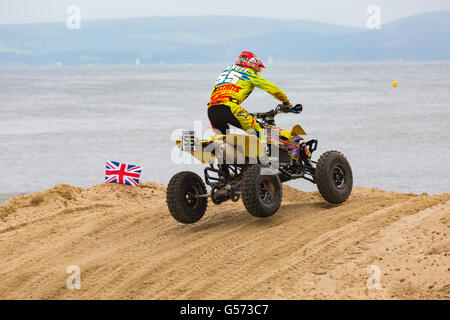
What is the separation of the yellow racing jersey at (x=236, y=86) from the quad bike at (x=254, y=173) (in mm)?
452

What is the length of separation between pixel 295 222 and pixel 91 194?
481 cm

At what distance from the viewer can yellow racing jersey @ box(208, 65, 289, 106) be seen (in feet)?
33.2

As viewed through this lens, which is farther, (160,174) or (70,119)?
(70,119)

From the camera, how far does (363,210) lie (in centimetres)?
1021

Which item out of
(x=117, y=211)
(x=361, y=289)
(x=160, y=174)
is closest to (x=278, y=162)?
(x=117, y=211)

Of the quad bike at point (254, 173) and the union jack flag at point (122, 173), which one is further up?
the quad bike at point (254, 173)

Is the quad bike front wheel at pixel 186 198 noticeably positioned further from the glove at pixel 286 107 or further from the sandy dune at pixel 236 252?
the glove at pixel 286 107

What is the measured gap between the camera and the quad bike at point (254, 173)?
983 cm

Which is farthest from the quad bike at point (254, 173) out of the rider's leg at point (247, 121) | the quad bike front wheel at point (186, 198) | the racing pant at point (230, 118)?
the racing pant at point (230, 118)

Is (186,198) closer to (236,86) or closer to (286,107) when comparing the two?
(236,86)

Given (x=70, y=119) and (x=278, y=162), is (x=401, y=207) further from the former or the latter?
(x=70, y=119)

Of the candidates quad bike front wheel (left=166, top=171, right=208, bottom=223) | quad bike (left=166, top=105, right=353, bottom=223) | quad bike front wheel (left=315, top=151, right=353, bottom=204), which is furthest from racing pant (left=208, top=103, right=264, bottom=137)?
quad bike front wheel (left=315, top=151, right=353, bottom=204)

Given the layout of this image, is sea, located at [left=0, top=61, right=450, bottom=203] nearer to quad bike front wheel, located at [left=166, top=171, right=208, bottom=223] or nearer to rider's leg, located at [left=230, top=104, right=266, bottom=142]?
quad bike front wheel, located at [left=166, top=171, right=208, bottom=223]

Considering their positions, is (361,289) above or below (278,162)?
below
